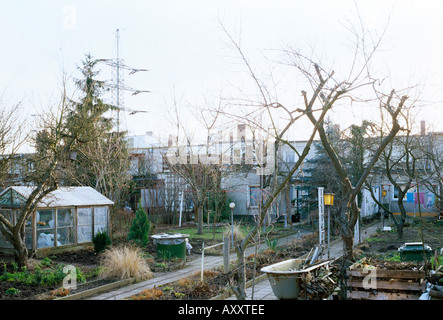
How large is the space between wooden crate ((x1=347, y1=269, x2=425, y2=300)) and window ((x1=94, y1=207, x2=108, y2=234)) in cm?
1089

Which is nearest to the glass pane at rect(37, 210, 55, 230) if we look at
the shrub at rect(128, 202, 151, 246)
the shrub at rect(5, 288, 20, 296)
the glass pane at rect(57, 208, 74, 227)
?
the glass pane at rect(57, 208, 74, 227)

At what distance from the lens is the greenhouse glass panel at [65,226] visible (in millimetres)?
15084

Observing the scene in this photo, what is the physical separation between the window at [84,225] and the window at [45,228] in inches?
43.9

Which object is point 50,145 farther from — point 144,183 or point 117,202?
point 144,183

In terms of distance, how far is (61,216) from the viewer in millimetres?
15266

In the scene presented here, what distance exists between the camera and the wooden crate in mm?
8015

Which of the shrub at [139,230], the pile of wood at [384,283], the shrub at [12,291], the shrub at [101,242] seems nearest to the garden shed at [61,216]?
the shrub at [101,242]

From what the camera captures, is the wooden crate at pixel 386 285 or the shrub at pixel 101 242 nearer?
the wooden crate at pixel 386 285

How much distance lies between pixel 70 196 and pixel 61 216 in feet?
3.01

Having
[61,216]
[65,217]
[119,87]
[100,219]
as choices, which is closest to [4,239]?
[61,216]

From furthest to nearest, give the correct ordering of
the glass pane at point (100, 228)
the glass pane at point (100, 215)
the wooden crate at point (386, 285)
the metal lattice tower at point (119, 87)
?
the metal lattice tower at point (119, 87)
the glass pane at point (100, 215)
the glass pane at point (100, 228)
the wooden crate at point (386, 285)

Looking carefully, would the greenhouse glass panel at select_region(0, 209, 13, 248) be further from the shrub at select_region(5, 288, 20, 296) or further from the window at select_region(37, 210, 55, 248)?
the shrub at select_region(5, 288, 20, 296)

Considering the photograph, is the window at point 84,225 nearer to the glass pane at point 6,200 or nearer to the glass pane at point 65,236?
the glass pane at point 65,236
